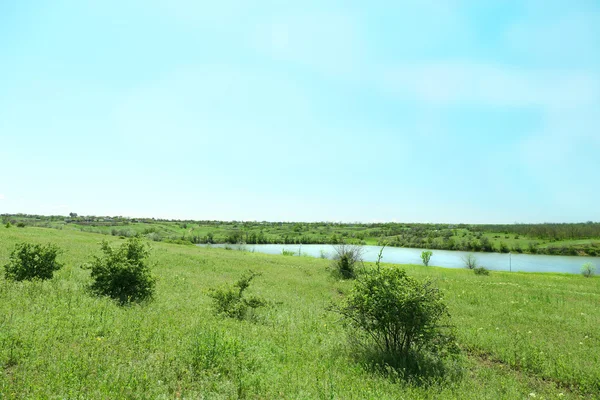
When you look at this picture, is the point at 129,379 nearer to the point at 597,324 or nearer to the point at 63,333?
the point at 63,333

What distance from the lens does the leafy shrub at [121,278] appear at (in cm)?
1270

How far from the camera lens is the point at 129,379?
17.7 ft

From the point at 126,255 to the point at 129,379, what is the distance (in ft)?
31.7

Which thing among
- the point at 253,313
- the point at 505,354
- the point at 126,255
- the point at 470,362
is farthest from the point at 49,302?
the point at 505,354

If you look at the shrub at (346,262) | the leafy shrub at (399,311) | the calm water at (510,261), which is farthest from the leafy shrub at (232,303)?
the calm water at (510,261)

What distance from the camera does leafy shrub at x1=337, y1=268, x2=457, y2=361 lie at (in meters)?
8.49

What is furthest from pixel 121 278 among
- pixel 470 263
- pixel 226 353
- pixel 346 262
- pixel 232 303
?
pixel 470 263

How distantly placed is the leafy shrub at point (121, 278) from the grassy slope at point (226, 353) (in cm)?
82

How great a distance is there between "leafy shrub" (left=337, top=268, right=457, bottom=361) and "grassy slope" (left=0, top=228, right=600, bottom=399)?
111cm

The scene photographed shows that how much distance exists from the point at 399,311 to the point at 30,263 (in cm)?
1565

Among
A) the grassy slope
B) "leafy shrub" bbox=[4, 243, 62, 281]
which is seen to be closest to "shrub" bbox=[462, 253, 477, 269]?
the grassy slope

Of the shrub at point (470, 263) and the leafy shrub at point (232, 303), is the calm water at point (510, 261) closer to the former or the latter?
the shrub at point (470, 263)

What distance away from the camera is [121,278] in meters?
12.9

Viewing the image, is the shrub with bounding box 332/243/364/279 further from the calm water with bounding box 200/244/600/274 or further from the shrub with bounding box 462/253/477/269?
the shrub with bounding box 462/253/477/269
